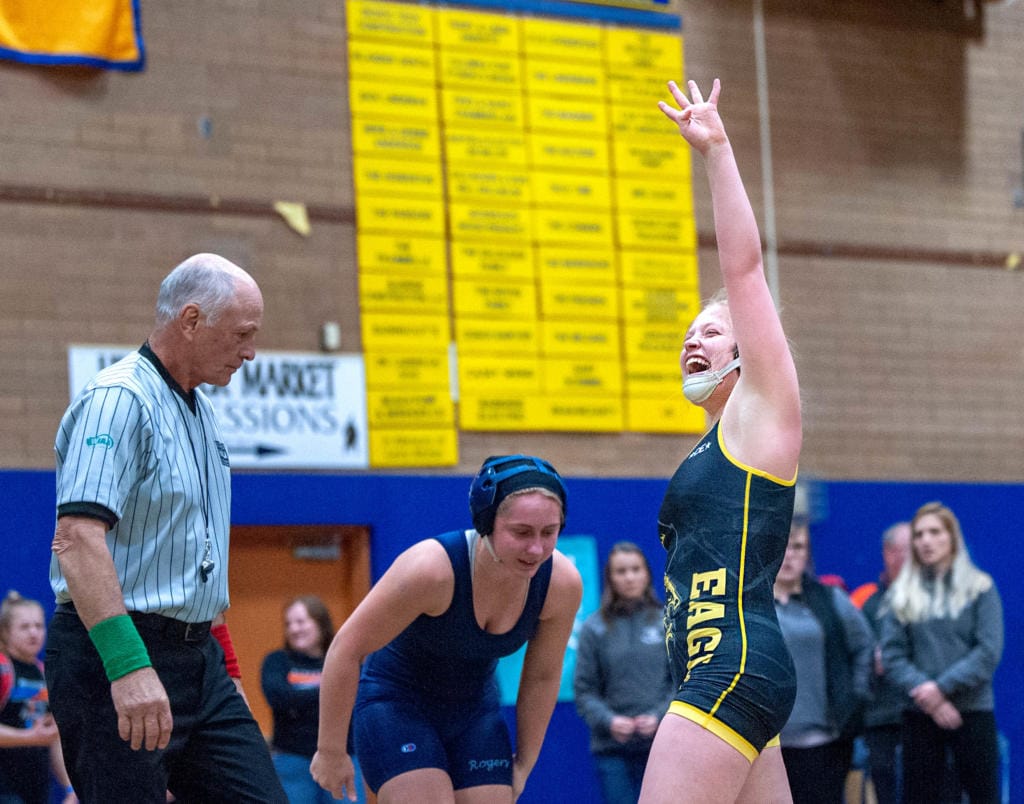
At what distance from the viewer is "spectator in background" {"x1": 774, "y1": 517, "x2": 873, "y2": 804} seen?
21.7 ft

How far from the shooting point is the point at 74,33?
832 cm

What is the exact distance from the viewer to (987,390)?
35.0 ft

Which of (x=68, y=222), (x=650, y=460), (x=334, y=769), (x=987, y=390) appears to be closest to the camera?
(x=334, y=769)

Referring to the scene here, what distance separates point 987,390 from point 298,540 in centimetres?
532

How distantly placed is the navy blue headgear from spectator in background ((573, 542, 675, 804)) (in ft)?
10.8

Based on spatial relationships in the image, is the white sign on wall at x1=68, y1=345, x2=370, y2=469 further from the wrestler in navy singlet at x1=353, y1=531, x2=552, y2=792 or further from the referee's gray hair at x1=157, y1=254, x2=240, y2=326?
the referee's gray hair at x1=157, y1=254, x2=240, y2=326

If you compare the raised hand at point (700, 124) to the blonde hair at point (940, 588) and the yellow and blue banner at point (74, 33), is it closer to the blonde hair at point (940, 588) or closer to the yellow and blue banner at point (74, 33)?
the blonde hair at point (940, 588)

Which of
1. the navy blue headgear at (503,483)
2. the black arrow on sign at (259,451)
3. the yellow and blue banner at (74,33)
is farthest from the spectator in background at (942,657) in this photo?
the yellow and blue banner at (74,33)

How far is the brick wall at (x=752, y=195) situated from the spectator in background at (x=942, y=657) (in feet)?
8.24

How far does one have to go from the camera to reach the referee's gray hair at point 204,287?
3432 mm

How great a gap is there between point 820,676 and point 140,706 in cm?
438

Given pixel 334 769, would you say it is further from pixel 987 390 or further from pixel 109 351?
pixel 987 390

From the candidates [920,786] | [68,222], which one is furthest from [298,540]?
[920,786]

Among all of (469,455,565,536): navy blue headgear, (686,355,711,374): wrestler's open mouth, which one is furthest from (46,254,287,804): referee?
(686,355,711,374): wrestler's open mouth
